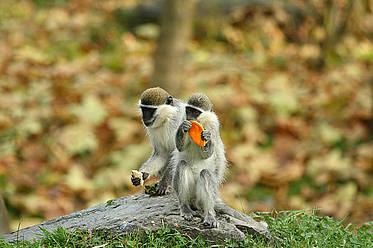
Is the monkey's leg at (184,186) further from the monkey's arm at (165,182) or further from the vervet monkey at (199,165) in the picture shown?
the monkey's arm at (165,182)

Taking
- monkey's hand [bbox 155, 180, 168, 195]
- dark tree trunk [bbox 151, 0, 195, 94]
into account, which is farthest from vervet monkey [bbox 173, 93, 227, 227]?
dark tree trunk [bbox 151, 0, 195, 94]

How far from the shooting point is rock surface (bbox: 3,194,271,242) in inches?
221

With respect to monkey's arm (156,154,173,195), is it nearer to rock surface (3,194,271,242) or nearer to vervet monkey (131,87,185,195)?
vervet monkey (131,87,185,195)

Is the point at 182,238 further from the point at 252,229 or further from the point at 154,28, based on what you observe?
the point at 154,28

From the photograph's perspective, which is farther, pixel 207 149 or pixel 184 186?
pixel 184 186

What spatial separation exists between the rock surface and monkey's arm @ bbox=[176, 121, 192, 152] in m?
0.82

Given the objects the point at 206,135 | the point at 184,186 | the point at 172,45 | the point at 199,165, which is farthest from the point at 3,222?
the point at 172,45

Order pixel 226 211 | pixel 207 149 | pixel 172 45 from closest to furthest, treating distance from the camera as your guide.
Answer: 1. pixel 207 149
2. pixel 226 211
3. pixel 172 45

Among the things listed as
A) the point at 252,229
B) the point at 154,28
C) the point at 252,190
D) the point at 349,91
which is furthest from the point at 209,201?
the point at 154,28

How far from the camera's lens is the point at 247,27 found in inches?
627

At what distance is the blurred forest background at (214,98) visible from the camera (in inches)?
423

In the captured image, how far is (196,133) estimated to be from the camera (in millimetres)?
5445

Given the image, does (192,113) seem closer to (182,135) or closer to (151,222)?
(182,135)

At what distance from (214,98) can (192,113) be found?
674 cm
